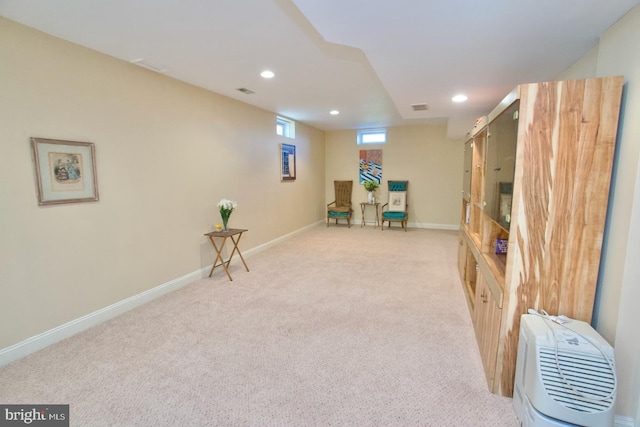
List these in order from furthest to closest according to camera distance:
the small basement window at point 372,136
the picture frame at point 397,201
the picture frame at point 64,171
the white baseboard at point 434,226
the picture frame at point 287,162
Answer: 1. the small basement window at point 372,136
2. the picture frame at point 397,201
3. the white baseboard at point 434,226
4. the picture frame at point 287,162
5. the picture frame at point 64,171

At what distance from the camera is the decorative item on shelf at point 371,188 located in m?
7.41

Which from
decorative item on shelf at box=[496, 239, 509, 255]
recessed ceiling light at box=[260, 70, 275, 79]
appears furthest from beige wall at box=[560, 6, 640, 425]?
recessed ceiling light at box=[260, 70, 275, 79]

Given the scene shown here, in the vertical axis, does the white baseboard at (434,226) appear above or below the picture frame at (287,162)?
below

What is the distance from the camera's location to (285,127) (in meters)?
6.05

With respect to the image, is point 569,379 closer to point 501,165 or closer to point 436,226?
point 501,165

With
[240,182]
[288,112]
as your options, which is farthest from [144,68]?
[288,112]

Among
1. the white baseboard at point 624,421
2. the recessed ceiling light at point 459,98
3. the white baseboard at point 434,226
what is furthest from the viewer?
the white baseboard at point 434,226

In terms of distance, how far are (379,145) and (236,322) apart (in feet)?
19.5

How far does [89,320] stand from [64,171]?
4.45 feet

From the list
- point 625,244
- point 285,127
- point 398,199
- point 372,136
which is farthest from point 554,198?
point 372,136

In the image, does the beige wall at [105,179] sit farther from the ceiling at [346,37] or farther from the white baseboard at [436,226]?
the white baseboard at [436,226]

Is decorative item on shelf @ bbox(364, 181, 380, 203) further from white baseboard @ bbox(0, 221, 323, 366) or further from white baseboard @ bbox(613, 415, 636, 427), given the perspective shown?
white baseboard @ bbox(613, 415, 636, 427)

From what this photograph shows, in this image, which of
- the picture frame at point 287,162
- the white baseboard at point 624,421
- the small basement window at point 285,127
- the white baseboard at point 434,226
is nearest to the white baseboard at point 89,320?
the picture frame at point 287,162

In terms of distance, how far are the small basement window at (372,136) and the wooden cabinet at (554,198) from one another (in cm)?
Answer: 575
